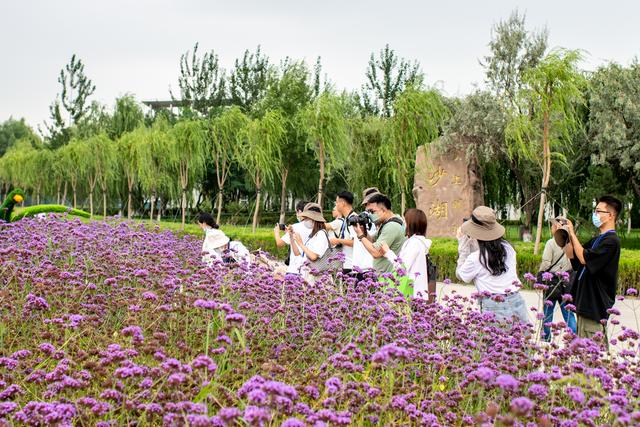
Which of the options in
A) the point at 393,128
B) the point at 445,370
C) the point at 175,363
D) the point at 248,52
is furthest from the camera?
the point at 248,52

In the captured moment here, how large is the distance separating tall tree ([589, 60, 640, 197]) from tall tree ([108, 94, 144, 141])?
82.7ft

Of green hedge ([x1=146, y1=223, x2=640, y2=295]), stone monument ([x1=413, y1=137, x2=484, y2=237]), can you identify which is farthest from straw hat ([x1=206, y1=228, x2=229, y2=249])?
stone monument ([x1=413, y1=137, x2=484, y2=237])

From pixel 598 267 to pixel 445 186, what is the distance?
44.3 ft

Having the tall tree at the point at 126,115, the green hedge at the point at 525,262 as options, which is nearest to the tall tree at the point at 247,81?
the tall tree at the point at 126,115

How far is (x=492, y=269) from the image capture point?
5.32 m

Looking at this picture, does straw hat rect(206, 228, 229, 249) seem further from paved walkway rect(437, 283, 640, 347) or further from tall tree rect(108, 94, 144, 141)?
tall tree rect(108, 94, 144, 141)

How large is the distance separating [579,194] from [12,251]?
1995 centimetres

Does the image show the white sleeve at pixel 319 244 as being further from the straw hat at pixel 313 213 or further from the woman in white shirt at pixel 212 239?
the woman in white shirt at pixel 212 239

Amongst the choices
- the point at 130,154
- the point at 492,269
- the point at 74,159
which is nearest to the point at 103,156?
the point at 74,159

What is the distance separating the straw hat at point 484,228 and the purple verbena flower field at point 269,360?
2.55 feet

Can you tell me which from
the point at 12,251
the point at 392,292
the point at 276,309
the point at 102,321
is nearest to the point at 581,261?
the point at 392,292

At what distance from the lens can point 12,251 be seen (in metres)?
5.61

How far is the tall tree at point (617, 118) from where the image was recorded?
20.0m

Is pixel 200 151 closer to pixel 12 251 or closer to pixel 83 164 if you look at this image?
pixel 83 164
